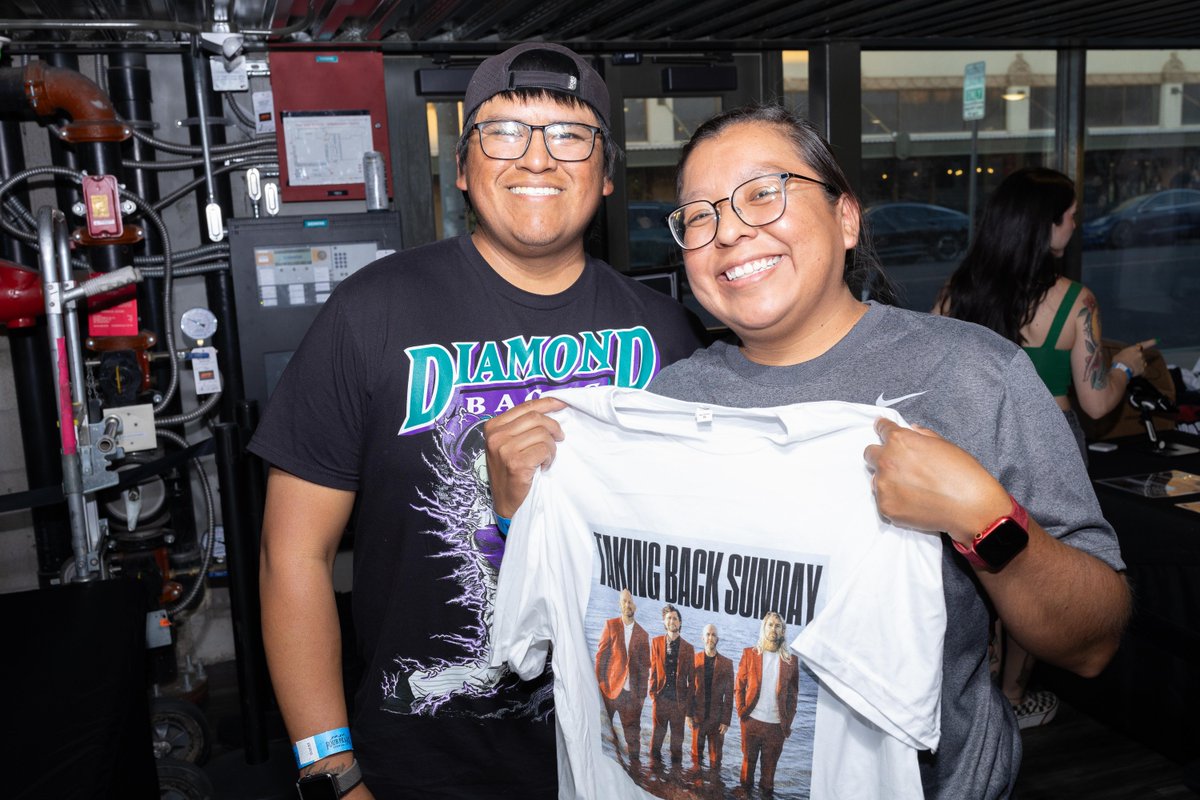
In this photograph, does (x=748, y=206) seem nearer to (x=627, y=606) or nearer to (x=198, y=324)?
(x=627, y=606)

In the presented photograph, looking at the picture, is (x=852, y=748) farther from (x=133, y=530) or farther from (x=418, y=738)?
(x=133, y=530)

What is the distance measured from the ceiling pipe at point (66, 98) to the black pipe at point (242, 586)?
1.30 meters

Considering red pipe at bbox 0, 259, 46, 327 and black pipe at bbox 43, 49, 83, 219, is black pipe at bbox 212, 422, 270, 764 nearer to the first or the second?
red pipe at bbox 0, 259, 46, 327

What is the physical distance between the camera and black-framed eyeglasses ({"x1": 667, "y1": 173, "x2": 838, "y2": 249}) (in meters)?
1.29

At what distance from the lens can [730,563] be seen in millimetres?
1232

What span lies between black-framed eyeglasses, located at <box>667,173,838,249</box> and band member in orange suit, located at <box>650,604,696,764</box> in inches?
20.7

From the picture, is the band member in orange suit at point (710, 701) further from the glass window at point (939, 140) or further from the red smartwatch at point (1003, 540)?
the glass window at point (939, 140)

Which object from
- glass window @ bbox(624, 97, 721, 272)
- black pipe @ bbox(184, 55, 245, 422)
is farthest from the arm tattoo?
black pipe @ bbox(184, 55, 245, 422)

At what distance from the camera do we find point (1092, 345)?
3254 mm

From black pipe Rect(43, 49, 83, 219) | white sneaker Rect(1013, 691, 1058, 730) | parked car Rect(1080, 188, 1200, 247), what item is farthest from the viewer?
parked car Rect(1080, 188, 1200, 247)

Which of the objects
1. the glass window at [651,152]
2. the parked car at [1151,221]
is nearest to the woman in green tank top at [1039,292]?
the glass window at [651,152]

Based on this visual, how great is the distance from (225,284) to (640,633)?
11.4 feet

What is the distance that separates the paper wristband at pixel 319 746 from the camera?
1477mm

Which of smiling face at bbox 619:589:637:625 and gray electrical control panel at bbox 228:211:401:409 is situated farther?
gray electrical control panel at bbox 228:211:401:409
